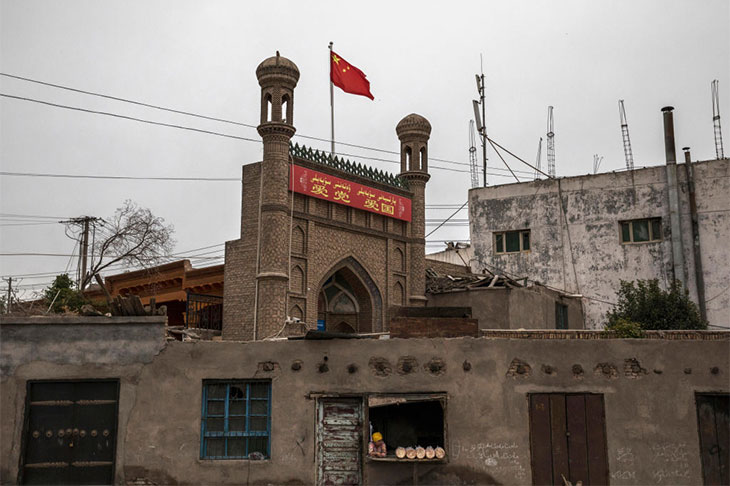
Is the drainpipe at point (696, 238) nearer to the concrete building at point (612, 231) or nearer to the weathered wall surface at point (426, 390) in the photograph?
the concrete building at point (612, 231)

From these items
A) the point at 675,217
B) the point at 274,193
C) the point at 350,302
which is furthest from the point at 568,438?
the point at 675,217

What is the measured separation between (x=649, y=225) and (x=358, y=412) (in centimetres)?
1616

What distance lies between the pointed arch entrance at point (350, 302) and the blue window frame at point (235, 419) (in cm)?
947

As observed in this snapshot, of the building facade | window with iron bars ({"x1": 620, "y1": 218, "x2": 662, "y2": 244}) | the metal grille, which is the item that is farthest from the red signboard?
window with iron bars ({"x1": 620, "y1": 218, "x2": 662, "y2": 244})

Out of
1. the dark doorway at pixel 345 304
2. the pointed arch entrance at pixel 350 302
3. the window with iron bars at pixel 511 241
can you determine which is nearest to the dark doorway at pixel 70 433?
the pointed arch entrance at pixel 350 302

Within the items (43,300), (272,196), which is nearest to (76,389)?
(272,196)

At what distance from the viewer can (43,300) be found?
2195 cm

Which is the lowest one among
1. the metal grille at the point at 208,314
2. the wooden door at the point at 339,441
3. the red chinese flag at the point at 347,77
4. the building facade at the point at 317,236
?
the wooden door at the point at 339,441

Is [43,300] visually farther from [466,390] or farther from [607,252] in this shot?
[607,252]

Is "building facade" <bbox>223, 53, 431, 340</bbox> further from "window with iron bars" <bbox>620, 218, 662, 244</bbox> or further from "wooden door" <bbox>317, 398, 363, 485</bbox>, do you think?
"window with iron bars" <bbox>620, 218, 662, 244</bbox>

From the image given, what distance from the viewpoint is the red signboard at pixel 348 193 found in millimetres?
20831

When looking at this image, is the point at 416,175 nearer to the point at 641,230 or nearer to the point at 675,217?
the point at 641,230

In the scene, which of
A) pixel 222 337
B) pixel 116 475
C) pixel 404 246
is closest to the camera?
pixel 116 475

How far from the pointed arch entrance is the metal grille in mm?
3029
